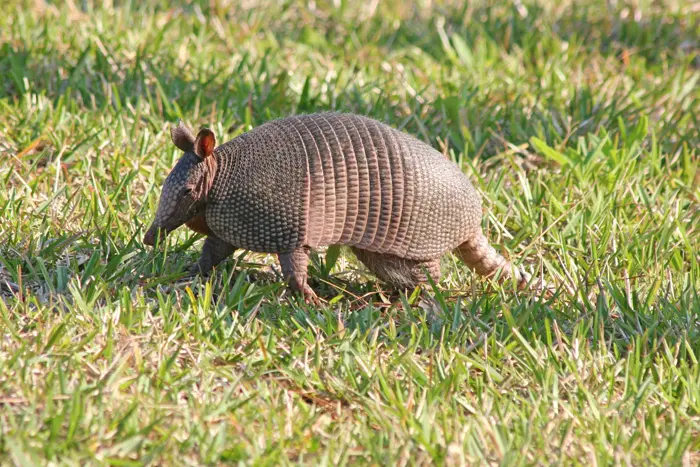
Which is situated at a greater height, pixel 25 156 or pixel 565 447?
pixel 565 447

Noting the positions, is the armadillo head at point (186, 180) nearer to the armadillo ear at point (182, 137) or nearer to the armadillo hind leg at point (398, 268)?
the armadillo ear at point (182, 137)

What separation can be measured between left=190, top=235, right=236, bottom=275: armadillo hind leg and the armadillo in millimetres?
106

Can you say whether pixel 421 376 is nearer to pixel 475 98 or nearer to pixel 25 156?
pixel 25 156

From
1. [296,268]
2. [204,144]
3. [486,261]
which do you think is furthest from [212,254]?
[486,261]

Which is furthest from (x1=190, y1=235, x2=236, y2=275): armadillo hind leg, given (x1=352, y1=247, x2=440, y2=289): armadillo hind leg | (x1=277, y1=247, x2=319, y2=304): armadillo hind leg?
(x1=352, y1=247, x2=440, y2=289): armadillo hind leg

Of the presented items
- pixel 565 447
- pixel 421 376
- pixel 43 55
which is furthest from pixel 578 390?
pixel 43 55

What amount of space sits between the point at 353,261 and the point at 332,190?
31.6 inches

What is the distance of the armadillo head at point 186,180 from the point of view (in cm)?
387

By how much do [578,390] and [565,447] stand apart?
1.14 feet

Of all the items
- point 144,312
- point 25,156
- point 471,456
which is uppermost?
point 471,456

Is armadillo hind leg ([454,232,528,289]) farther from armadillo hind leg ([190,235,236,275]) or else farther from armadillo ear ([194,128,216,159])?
armadillo ear ([194,128,216,159])

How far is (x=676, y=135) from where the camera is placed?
19.7ft

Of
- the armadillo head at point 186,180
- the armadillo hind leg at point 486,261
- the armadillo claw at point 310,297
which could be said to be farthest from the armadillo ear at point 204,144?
the armadillo hind leg at point 486,261

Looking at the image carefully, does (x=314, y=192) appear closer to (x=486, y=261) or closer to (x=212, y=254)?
(x=212, y=254)
